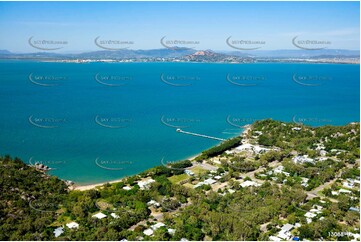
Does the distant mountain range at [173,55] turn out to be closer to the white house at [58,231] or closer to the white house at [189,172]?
the white house at [189,172]

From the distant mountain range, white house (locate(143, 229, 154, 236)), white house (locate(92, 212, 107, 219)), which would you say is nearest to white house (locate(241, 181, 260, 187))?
white house (locate(143, 229, 154, 236))

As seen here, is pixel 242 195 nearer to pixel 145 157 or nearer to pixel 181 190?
pixel 181 190

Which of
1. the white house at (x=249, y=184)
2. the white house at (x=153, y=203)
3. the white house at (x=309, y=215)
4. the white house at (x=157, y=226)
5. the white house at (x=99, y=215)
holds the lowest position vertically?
the white house at (x=153, y=203)

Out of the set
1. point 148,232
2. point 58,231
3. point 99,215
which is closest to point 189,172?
point 99,215

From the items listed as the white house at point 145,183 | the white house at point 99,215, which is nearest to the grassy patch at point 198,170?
the white house at point 145,183

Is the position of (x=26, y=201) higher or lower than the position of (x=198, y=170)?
higher

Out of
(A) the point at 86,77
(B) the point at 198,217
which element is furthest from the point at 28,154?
(A) the point at 86,77

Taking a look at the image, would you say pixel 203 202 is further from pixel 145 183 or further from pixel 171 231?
pixel 145 183
